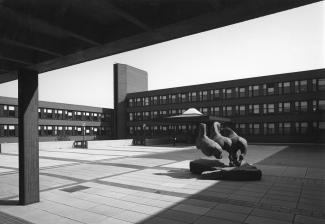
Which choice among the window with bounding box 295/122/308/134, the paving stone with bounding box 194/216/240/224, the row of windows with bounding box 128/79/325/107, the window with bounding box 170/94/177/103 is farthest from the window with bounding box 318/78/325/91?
the paving stone with bounding box 194/216/240/224

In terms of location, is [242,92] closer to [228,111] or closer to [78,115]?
[228,111]

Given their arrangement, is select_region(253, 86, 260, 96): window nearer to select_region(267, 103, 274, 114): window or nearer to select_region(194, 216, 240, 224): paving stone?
select_region(267, 103, 274, 114): window

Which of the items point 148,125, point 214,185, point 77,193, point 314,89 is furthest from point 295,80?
point 77,193

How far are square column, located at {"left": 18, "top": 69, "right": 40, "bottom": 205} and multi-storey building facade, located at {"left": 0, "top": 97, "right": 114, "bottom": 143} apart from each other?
3814 cm

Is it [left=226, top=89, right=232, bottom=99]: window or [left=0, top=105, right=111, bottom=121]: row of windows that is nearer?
[left=0, top=105, right=111, bottom=121]: row of windows

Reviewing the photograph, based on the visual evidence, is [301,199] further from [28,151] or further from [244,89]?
[244,89]

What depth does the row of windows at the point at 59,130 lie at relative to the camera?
47.5 m

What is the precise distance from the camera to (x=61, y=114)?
188ft

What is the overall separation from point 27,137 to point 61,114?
2037 inches

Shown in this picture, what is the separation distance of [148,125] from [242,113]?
22717mm

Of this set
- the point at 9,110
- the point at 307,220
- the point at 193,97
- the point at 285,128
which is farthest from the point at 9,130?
A: the point at 307,220

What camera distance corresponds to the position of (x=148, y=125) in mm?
62969

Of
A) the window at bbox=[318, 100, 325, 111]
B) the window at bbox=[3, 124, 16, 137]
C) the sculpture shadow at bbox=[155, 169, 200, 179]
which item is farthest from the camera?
the window at bbox=[3, 124, 16, 137]

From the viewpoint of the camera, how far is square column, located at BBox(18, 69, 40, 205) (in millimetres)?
8445
